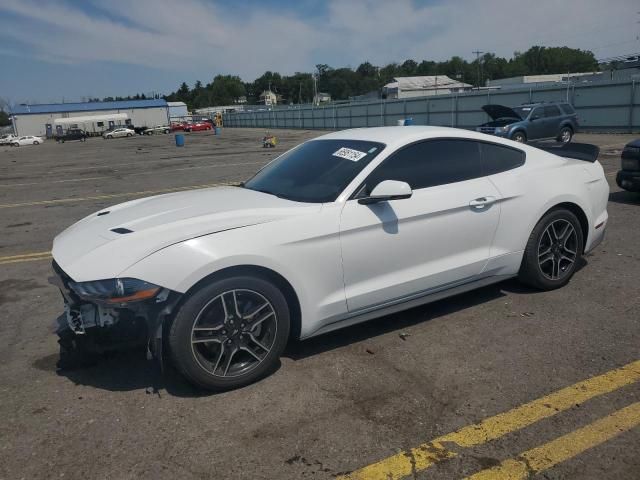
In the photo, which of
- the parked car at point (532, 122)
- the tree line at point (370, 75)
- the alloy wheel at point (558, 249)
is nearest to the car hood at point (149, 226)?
the alloy wheel at point (558, 249)

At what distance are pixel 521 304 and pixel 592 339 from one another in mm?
746

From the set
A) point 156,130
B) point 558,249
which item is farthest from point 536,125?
point 156,130

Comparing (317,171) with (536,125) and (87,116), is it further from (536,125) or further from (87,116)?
(87,116)

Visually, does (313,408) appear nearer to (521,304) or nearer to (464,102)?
(521,304)

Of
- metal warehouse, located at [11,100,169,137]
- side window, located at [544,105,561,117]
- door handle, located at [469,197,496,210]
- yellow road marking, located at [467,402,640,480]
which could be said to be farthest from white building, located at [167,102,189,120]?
yellow road marking, located at [467,402,640,480]

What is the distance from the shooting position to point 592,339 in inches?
146

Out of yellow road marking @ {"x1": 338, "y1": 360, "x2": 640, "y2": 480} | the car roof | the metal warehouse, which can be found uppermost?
the metal warehouse

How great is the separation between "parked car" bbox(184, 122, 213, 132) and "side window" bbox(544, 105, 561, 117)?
178ft

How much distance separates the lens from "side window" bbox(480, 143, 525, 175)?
14.0 ft

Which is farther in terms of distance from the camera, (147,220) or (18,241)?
(18,241)

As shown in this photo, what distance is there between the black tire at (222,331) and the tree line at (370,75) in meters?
125

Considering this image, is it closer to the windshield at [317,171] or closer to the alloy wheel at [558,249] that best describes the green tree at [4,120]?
the windshield at [317,171]

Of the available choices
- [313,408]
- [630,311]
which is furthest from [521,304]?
[313,408]

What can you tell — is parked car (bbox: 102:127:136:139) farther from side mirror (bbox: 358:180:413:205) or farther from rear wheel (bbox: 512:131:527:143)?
side mirror (bbox: 358:180:413:205)
